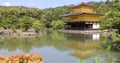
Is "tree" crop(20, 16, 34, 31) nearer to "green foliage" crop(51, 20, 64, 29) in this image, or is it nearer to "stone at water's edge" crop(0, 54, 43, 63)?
"green foliage" crop(51, 20, 64, 29)

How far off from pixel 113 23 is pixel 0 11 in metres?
32.5

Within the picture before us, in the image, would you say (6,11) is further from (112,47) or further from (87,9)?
(112,47)

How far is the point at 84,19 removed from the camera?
37562mm

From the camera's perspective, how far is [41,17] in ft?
177

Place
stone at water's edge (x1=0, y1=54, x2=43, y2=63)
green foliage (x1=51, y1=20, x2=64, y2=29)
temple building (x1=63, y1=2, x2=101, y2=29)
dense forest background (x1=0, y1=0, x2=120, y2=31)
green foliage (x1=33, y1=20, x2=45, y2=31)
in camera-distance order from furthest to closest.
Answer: green foliage (x1=51, y1=20, x2=64, y2=29) → temple building (x1=63, y1=2, x2=101, y2=29) → green foliage (x1=33, y1=20, x2=45, y2=31) → dense forest background (x1=0, y1=0, x2=120, y2=31) → stone at water's edge (x1=0, y1=54, x2=43, y2=63)

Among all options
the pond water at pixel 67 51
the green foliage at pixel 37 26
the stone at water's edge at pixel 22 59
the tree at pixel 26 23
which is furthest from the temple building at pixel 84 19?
the stone at water's edge at pixel 22 59

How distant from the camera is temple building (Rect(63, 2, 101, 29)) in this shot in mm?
37963

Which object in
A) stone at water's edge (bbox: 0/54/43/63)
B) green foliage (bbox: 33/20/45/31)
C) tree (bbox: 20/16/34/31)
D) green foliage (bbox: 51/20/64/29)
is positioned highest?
stone at water's edge (bbox: 0/54/43/63)

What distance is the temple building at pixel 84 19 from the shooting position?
125 ft

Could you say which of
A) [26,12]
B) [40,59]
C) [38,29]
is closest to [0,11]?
[26,12]

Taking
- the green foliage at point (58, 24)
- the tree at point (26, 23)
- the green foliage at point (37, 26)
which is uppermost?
the tree at point (26, 23)

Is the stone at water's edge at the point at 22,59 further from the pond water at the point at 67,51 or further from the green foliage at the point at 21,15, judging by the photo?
the green foliage at the point at 21,15

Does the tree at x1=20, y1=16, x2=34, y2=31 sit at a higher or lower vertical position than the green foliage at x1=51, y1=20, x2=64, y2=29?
higher

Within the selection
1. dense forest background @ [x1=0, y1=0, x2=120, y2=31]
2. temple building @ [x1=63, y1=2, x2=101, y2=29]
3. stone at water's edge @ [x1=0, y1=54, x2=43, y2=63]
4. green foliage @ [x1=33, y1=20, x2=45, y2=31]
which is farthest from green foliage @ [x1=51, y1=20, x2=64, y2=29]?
stone at water's edge @ [x1=0, y1=54, x2=43, y2=63]
